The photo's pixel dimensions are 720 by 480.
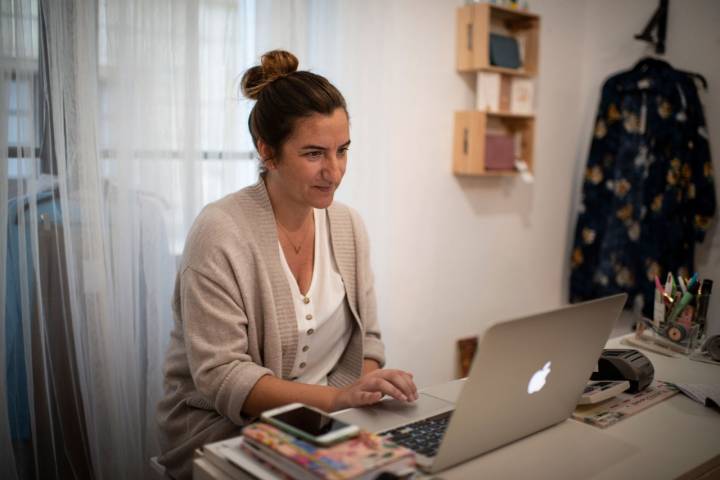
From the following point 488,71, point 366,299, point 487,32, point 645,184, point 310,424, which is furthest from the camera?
point 645,184

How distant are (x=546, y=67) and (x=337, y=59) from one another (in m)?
1.47

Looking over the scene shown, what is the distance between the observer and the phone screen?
Answer: 100 cm

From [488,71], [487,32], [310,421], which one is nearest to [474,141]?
[488,71]

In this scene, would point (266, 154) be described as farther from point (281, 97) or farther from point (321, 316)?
point (321, 316)

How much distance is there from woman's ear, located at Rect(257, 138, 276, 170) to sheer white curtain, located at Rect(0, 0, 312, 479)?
0.66 meters

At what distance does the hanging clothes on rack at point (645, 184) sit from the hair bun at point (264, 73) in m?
2.30

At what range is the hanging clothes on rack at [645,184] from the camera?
10.3 ft

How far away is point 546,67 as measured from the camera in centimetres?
349

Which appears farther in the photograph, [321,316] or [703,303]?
[703,303]

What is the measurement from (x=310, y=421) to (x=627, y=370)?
2.54ft

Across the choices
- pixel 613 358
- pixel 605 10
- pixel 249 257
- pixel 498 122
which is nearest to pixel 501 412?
pixel 613 358

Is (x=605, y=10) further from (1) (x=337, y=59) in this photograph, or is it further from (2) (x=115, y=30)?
(2) (x=115, y=30)

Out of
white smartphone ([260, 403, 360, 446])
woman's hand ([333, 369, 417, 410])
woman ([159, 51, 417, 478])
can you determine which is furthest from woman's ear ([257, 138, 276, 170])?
white smartphone ([260, 403, 360, 446])

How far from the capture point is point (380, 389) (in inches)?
50.1
